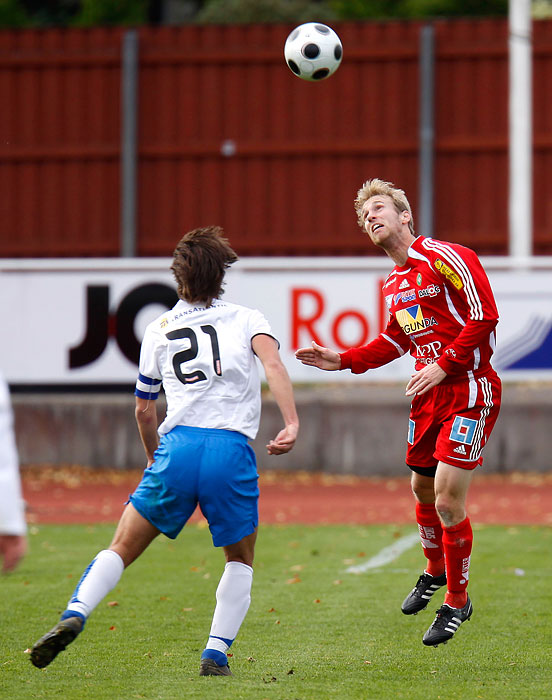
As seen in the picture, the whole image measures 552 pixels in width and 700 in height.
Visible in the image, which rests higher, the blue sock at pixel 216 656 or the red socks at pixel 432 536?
the red socks at pixel 432 536

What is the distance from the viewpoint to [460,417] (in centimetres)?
596

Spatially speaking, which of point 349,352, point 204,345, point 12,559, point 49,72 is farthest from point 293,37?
point 49,72

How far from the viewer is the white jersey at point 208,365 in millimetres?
5004

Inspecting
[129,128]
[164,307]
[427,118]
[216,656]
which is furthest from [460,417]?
[129,128]

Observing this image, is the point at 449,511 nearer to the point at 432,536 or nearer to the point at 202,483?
the point at 432,536

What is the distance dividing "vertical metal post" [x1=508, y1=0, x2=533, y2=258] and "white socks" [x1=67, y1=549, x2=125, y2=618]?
50.1 ft

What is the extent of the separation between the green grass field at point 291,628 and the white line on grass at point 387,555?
8 cm

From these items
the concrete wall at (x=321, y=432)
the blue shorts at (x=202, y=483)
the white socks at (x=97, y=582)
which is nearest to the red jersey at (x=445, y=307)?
the blue shorts at (x=202, y=483)

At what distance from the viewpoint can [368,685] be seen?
17.1ft

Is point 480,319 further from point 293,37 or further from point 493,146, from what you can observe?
point 493,146

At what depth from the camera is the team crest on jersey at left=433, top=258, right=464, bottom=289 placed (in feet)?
19.2

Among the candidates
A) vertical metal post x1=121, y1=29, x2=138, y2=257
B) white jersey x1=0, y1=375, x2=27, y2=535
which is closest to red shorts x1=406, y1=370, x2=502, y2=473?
white jersey x1=0, y1=375, x2=27, y2=535

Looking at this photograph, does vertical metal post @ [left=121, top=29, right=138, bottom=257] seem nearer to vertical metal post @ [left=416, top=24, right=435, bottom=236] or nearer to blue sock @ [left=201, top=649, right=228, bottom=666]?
vertical metal post @ [left=416, top=24, right=435, bottom=236]

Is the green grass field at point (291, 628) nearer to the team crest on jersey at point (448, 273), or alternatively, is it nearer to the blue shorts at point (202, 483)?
the blue shorts at point (202, 483)
